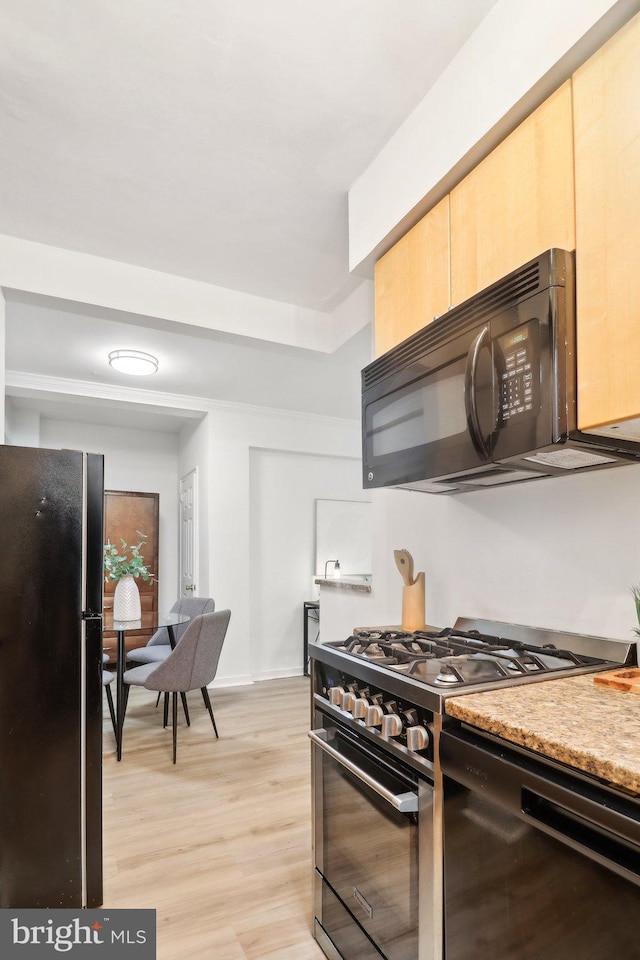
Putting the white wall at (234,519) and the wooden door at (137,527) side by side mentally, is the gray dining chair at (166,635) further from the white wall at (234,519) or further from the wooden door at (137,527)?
the wooden door at (137,527)

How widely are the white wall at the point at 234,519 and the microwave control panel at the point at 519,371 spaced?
392 centimetres

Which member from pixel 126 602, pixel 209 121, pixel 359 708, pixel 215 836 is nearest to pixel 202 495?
pixel 126 602

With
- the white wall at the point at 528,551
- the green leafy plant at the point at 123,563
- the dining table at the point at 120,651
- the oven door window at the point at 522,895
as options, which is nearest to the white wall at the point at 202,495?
the green leafy plant at the point at 123,563

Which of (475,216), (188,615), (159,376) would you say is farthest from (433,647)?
(159,376)

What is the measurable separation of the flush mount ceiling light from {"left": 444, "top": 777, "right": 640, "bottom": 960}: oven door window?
335cm

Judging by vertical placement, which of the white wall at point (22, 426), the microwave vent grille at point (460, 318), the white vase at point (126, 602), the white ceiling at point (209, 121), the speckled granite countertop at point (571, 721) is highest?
the white ceiling at point (209, 121)

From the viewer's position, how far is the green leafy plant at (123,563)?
3.92m

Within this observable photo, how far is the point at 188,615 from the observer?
13.7ft

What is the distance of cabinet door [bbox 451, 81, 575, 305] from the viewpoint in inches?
47.0

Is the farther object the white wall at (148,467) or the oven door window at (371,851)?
the white wall at (148,467)

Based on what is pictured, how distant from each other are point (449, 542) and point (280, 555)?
365cm

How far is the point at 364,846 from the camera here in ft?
4.58

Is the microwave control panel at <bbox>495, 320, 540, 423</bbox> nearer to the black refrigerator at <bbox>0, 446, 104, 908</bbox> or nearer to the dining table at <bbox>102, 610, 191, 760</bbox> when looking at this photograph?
the black refrigerator at <bbox>0, 446, 104, 908</bbox>

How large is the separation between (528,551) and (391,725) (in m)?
0.71
